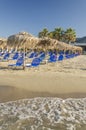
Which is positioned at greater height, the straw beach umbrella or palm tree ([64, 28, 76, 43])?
palm tree ([64, 28, 76, 43])

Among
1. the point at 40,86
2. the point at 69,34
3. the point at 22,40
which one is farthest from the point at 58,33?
the point at 40,86

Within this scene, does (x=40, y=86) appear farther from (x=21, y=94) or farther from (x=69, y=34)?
(x=69, y=34)

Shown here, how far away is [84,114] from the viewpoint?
17.0ft

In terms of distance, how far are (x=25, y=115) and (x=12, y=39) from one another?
9642mm

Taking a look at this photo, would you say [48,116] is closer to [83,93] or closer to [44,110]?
[44,110]

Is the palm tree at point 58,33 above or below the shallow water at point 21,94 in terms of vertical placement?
above

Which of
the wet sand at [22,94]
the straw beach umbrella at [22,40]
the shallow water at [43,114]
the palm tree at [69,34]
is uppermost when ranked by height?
the palm tree at [69,34]

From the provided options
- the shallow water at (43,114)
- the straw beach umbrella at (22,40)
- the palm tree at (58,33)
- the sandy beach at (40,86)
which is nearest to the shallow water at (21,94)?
the sandy beach at (40,86)

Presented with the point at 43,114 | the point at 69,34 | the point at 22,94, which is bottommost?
the point at 43,114

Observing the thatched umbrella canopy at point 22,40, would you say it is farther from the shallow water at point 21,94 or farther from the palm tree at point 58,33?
the palm tree at point 58,33

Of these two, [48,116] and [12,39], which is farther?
[12,39]

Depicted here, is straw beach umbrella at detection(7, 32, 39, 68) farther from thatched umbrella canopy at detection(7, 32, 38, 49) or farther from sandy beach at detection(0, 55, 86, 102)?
sandy beach at detection(0, 55, 86, 102)

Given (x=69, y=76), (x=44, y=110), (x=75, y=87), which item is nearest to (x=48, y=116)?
(x=44, y=110)

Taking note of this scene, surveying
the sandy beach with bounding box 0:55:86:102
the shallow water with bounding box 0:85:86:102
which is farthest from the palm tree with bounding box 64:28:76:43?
the shallow water with bounding box 0:85:86:102
